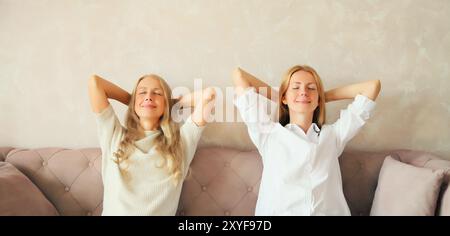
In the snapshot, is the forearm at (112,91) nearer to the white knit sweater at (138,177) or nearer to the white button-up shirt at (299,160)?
the white knit sweater at (138,177)

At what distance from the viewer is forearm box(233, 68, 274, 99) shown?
1.64 metres

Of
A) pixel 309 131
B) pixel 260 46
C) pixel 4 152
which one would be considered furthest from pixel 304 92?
pixel 4 152

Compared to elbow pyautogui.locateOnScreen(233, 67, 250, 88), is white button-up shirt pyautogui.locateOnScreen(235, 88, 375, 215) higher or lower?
lower

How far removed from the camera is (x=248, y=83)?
1.66 m

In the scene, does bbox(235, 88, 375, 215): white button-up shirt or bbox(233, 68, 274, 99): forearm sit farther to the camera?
bbox(233, 68, 274, 99): forearm

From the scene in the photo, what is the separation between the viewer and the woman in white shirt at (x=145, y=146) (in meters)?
1.50

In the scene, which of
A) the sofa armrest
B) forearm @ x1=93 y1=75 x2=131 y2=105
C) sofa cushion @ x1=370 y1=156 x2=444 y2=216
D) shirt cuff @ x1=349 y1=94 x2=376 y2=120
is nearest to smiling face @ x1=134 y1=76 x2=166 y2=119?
forearm @ x1=93 y1=75 x2=131 y2=105

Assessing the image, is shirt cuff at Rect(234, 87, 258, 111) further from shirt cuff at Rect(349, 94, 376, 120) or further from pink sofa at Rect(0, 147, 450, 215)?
shirt cuff at Rect(349, 94, 376, 120)

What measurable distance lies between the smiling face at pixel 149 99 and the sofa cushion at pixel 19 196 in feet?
1.88

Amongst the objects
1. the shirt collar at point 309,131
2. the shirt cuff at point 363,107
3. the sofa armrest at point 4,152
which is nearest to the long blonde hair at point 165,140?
the shirt collar at point 309,131

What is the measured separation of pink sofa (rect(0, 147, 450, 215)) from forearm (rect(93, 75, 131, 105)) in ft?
1.06

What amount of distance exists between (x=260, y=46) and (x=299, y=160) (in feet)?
2.18

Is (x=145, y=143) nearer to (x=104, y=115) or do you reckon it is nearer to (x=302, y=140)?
(x=104, y=115)

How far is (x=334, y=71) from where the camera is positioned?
6.05 feet
